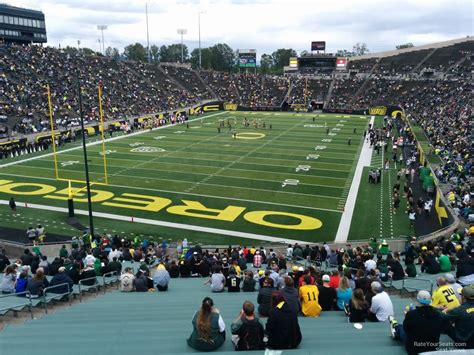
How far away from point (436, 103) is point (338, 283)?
54.8m

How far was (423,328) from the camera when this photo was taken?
492cm

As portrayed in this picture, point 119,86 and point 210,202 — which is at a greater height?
point 119,86

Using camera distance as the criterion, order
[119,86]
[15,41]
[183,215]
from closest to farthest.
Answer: [183,215]
[119,86]
[15,41]

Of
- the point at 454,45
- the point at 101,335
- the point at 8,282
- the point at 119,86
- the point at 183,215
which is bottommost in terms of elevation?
the point at 183,215

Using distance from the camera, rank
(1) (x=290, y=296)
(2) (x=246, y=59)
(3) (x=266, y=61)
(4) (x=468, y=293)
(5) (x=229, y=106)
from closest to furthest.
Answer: (4) (x=468, y=293) → (1) (x=290, y=296) → (5) (x=229, y=106) → (2) (x=246, y=59) → (3) (x=266, y=61)

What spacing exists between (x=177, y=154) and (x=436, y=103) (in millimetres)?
37887

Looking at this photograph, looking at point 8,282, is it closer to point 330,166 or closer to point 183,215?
point 183,215

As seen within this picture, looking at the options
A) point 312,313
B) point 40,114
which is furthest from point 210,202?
point 40,114

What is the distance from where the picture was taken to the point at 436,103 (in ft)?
185

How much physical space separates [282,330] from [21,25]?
266 ft

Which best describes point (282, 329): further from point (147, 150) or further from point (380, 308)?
point (147, 150)

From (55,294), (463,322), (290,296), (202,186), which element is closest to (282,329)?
(290,296)

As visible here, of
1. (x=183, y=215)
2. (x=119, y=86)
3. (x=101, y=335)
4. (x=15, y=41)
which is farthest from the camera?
(x=15, y=41)

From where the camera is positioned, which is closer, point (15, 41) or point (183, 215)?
point (183, 215)
